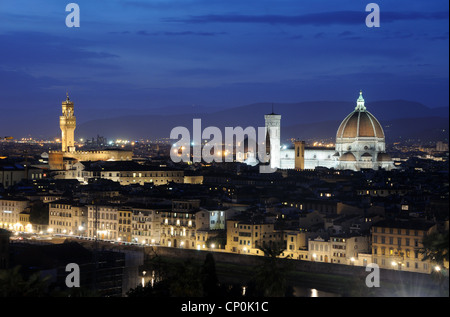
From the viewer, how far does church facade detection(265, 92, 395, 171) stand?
7400 centimetres

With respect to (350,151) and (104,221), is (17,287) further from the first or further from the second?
(350,151)

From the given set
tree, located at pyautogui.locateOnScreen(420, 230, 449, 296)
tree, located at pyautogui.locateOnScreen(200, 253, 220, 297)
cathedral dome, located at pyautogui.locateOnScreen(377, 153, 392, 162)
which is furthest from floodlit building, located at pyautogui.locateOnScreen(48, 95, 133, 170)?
tree, located at pyautogui.locateOnScreen(420, 230, 449, 296)

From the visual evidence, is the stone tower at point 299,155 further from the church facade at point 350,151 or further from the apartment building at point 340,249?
the apartment building at point 340,249

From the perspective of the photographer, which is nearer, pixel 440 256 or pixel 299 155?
pixel 440 256

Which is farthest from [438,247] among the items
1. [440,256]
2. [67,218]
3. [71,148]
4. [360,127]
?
[71,148]

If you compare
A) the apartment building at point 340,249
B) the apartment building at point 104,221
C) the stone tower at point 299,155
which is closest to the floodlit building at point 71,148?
the stone tower at point 299,155

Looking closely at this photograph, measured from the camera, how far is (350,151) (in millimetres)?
75438

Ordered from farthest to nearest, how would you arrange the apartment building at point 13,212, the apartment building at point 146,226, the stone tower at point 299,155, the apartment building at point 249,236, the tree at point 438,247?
the stone tower at point 299,155, the apartment building at point 13,212, the apartment building at point 146,226, the apartment building at point 249,236, the tree at point 438,247

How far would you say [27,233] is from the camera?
139 ft

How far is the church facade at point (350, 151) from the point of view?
7400cm

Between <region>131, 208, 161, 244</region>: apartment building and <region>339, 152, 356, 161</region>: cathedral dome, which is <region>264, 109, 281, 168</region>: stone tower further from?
<region>131, 208, 161, 244</region>: apartment building

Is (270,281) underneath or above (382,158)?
underneath

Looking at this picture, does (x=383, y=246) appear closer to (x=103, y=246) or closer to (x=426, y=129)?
(x=103, y=246)

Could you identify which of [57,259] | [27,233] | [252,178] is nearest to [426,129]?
[252,178]
